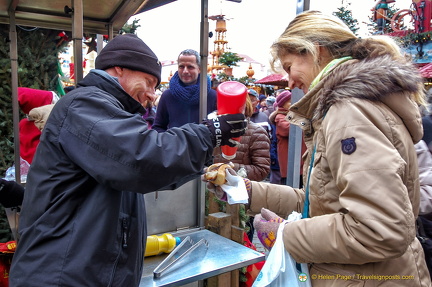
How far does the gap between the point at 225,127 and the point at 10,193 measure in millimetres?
1871

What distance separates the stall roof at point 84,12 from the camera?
2.96m

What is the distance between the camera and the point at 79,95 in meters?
1.42

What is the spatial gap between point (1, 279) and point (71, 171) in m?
2.10

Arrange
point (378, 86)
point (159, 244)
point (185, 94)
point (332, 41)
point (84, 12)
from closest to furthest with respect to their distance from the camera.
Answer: point (378, 86) < point (332, 41) < point (159, 244) < point (84, 12) < point (185, 94)

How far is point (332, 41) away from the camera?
62.1 inches

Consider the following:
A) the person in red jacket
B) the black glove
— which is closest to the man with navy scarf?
the person in red jacket

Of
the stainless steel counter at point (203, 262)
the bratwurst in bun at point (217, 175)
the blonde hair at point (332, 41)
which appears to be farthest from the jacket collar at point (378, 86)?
the stainless steel counter at point (203, 262)

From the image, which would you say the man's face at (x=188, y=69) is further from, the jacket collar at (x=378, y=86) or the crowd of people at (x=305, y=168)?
the jacket collar at (x=378, y=86)

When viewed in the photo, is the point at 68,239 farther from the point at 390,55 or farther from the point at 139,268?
the point at 390,55

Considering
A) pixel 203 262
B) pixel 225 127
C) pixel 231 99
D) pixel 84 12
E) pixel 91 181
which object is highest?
pixel 84 12

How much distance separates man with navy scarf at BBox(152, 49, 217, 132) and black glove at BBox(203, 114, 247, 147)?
1.93m

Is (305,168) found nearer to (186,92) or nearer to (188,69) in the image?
(186,92)

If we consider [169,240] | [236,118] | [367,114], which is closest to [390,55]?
[367,114]

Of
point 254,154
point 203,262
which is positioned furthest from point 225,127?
point 254,154
